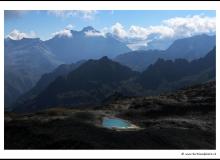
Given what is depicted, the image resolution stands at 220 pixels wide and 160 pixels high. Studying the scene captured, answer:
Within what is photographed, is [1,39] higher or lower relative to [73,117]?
higher

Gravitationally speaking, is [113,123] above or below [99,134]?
below

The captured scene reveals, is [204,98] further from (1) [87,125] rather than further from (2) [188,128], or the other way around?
(1) [87,125]

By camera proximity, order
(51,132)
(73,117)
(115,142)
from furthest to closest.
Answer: (73,117), (51,132), (115,142)

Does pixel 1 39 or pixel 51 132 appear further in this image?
pixel 51 132

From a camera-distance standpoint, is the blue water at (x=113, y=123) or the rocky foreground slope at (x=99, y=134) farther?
the blue water at (x=113, y=123)

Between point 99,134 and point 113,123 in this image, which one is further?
point 113,123

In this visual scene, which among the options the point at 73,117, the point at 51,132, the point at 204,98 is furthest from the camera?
the point at 204,98

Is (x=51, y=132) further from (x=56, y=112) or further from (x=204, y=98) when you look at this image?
(x=204, y=98)

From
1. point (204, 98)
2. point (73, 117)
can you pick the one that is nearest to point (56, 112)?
point (73, 117)

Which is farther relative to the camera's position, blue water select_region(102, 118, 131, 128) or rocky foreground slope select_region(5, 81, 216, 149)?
blue water select_region(102, 118, 131, 128)

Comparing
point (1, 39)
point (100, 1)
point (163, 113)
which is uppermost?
point (100, 1)
